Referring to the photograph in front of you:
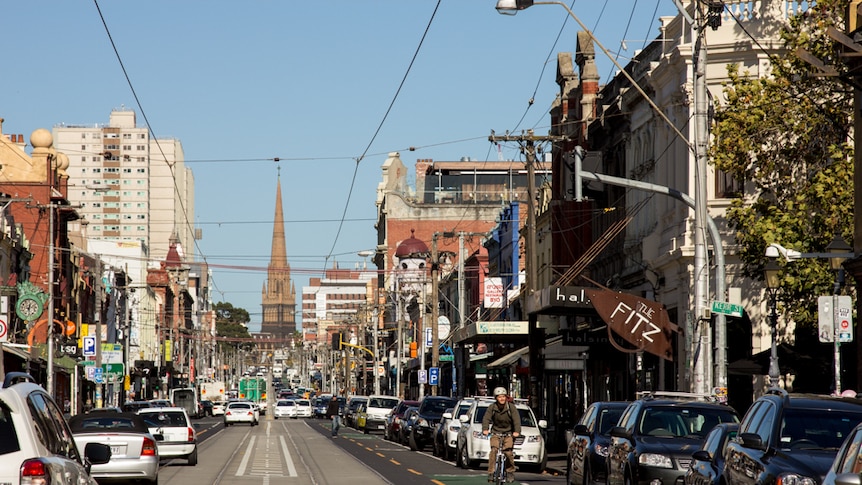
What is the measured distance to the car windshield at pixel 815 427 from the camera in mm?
13422

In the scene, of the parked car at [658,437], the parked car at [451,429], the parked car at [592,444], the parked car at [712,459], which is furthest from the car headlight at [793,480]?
the parked car at [451,429]

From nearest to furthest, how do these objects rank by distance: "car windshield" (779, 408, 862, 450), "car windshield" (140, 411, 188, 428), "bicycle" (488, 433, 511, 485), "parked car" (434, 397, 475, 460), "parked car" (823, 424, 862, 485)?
"parked car" (823, 424, 862, 485) → "car windshield" (779, 408, 862, 450) → "bicycle" (488, 433, 511, 485) → "car windshield" (140, 411, 188, 428) → "parked car" (434, 397, 475, 460)

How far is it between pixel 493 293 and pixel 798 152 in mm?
37276

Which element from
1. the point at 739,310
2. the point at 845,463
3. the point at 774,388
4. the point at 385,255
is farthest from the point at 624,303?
the point at 385,255

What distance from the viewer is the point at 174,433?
110ft

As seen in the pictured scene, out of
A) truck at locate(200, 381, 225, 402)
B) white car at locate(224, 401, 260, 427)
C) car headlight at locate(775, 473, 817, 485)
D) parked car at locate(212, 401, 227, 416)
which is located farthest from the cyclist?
truck at locate(200, 381, 225, 402)

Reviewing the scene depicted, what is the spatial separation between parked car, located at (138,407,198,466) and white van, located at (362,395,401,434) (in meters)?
31.7

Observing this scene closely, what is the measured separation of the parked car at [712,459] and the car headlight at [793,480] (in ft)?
8.14

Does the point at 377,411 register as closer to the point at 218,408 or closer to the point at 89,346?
the point at 89,346

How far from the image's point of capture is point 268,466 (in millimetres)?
34156

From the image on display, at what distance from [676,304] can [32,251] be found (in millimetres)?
44595

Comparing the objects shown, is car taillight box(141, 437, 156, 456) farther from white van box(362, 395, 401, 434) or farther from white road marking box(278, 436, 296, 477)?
white van box(362, 395, 401, 434)

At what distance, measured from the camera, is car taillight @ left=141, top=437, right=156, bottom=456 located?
23.7 m

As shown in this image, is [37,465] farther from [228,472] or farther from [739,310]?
[228,472]
